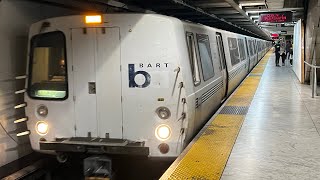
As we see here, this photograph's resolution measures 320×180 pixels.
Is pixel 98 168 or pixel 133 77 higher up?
pixel 133 77

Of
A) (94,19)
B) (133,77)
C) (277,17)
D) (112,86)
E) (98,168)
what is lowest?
(98,168)

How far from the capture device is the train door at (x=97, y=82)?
4719mm

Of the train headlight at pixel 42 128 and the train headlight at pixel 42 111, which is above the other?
the train headlight at pixel 42 111

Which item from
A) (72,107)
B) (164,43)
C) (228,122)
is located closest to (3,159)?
(72,107)

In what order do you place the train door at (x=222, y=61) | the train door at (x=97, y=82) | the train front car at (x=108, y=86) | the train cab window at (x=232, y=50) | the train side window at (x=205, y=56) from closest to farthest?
the train front car at (x=108, y=86), the train door at (x=97, y=82), the train side window at (x=205, y=56), the train door at (x=222, y=61), the train cab window at (x=232, y=50)

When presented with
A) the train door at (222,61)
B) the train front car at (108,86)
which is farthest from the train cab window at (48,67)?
the train door at (222,61)

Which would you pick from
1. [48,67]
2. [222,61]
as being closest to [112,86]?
[48,67]

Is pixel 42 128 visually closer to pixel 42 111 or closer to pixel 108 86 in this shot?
pixel 42 111

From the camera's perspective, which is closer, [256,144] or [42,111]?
[42,111]

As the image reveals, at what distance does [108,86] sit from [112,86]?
0.06 metres

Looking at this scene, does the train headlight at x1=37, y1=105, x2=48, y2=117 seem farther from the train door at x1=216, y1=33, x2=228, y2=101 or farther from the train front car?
the train door at x1=216, y1=33, x2=228, y2=101

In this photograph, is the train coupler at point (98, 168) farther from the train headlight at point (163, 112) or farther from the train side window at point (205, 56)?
the train side window at point (205, 56)

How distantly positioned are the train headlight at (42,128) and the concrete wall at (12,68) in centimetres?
80

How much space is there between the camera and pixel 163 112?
459 centimetres
